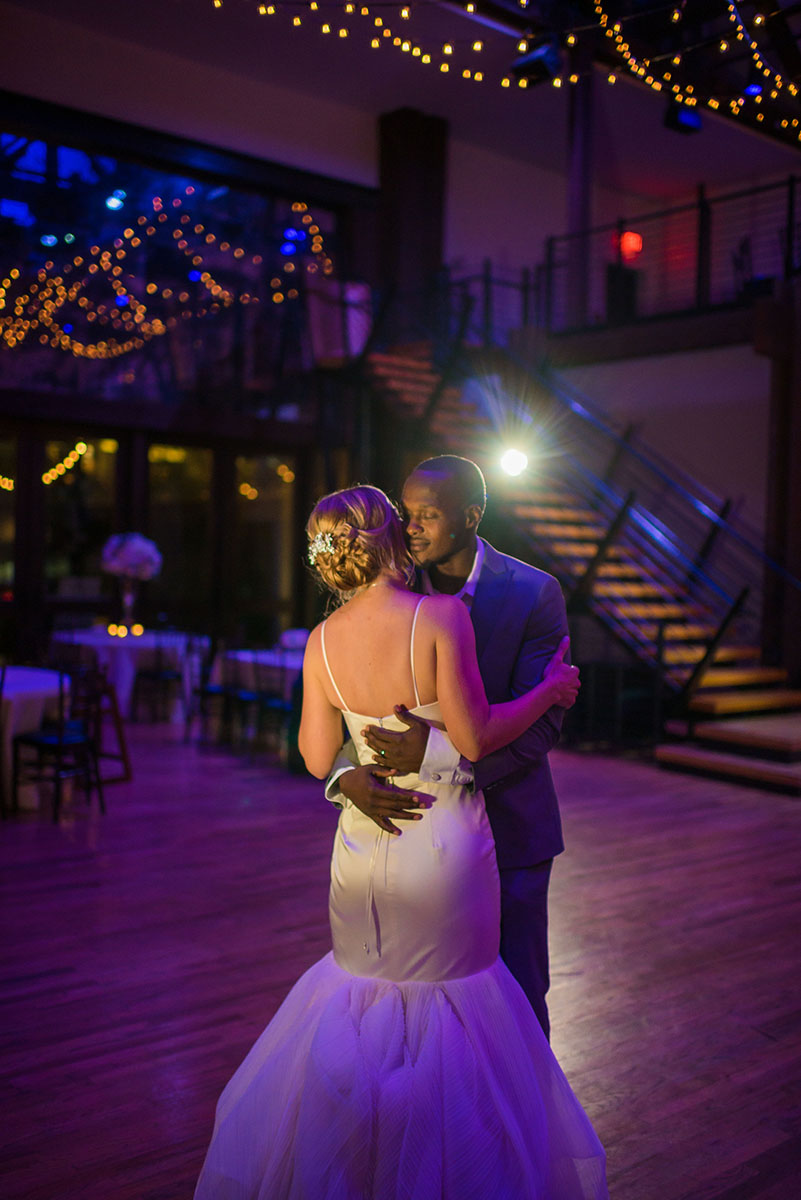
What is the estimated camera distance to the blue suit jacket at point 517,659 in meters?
2.17

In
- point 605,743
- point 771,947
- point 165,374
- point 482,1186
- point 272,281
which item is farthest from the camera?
point 272,281

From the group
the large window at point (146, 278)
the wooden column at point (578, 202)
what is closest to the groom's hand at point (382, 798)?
the large window at point (146, 278)

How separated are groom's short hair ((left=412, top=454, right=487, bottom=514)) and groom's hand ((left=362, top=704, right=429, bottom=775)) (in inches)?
19.3

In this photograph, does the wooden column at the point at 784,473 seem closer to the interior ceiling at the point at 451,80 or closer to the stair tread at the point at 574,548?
the stair tread at the point at 574,548

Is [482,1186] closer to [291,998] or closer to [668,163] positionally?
[291,998]

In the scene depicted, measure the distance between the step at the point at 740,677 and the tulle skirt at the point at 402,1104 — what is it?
6.50m

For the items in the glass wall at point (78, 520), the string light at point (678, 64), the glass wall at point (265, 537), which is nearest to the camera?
the string light at point (678, 64)

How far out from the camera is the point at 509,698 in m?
2.21

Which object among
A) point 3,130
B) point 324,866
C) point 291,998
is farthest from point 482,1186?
point 3,130

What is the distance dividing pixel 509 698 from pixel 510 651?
0.10m

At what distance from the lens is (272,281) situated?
38.9ft

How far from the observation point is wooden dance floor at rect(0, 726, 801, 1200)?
8.28 ft

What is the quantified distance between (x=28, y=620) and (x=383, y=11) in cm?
674

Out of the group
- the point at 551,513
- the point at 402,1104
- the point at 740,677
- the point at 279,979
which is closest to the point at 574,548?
the point at 551,513
